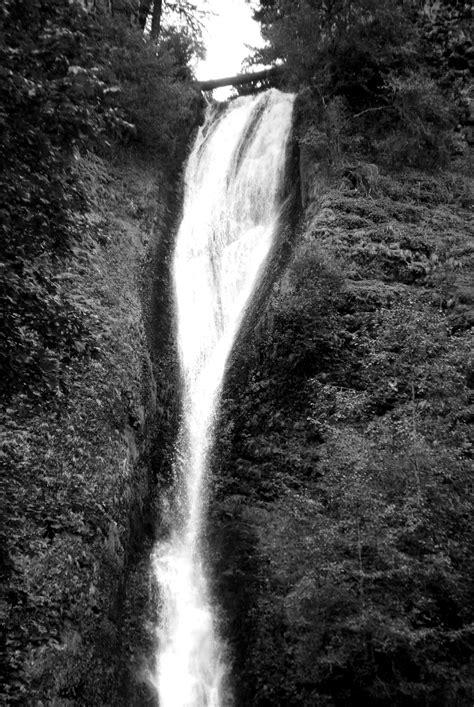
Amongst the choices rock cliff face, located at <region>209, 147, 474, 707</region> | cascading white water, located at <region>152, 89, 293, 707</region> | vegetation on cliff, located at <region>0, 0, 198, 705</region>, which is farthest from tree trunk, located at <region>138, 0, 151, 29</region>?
rock cliff face, located at <region>209, 147, 474, 707</region>

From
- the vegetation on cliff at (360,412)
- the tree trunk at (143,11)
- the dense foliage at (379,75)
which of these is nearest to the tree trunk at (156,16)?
the tree trunk at (143,11)

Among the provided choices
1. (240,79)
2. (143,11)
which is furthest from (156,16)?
(240,79)

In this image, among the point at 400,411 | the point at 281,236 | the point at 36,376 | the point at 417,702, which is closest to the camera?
the point at 36,376

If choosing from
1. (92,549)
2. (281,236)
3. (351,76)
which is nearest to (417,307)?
(281,236)

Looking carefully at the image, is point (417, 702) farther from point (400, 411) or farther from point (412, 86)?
point (412, 86)

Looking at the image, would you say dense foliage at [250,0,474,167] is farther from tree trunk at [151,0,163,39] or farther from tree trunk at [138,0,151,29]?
tree trunk at [138,0,151,29]

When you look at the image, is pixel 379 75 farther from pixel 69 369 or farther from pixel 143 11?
pixel 69 369
